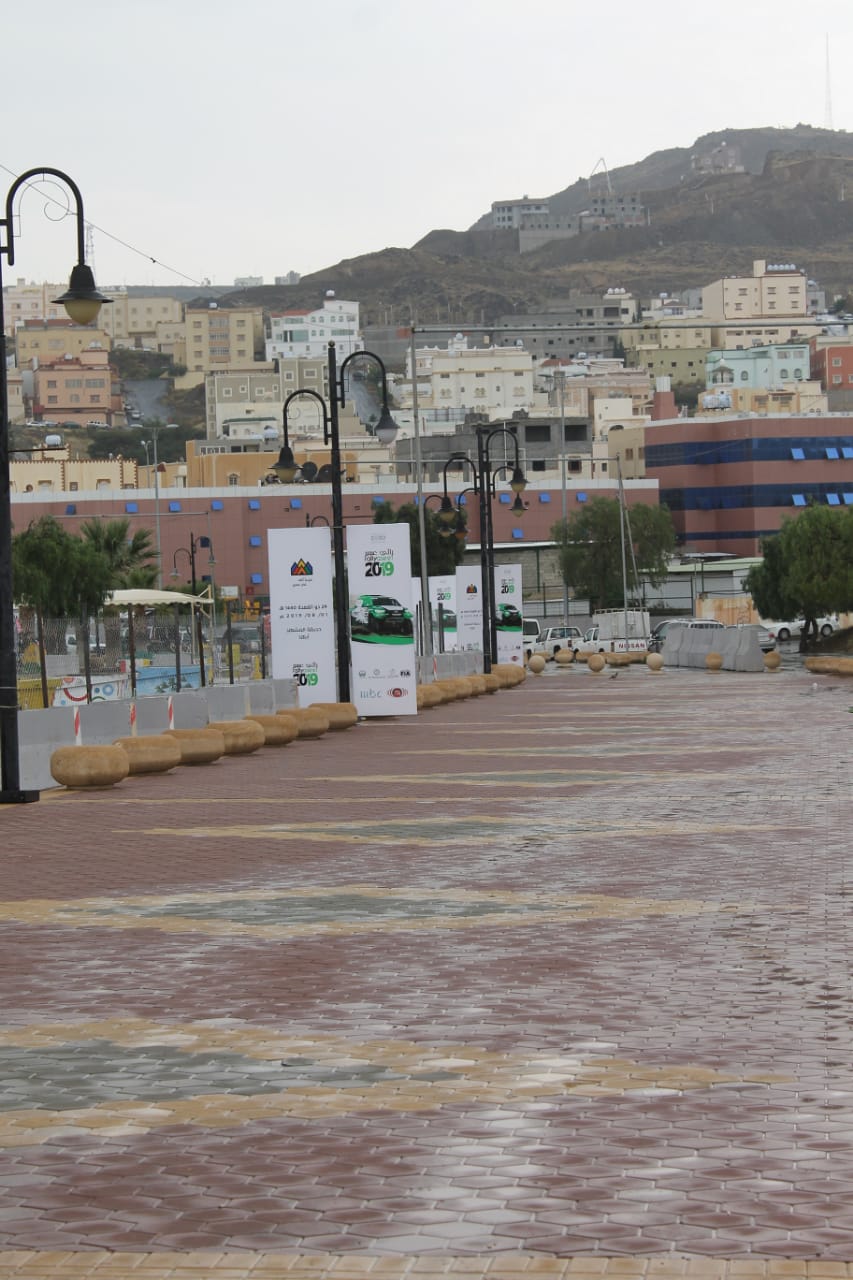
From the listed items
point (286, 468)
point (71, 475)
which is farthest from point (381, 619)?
point (71, 475)

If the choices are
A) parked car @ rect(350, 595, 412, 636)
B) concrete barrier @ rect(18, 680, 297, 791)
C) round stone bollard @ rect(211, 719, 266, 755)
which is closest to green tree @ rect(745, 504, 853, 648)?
parked car @ rect(350, 595, 412, 636)

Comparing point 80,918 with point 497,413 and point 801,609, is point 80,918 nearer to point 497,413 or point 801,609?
point 801,609

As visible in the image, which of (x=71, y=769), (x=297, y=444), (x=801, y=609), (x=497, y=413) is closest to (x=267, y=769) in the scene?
(x=71, y=769)

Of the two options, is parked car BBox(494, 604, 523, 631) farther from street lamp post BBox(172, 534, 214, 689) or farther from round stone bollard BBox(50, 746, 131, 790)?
round stone bollard BBox(50, 746, 131, 790)

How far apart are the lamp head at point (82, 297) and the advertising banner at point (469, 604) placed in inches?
1526

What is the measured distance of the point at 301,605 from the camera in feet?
113

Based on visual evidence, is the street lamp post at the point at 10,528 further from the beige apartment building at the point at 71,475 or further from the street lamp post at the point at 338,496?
the beige apartment building at the point at 71,475

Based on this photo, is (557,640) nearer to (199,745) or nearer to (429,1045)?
(199,745)

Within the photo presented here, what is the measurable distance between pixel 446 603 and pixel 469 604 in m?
10.3

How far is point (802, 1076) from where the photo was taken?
7.57m

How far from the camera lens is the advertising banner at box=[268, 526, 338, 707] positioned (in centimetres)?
3419

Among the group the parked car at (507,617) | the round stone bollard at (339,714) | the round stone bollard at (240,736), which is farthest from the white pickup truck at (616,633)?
the round stone bollard at (240,736)

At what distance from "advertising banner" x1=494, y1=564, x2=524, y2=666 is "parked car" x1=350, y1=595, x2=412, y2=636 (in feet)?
76.9

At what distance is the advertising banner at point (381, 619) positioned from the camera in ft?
115
